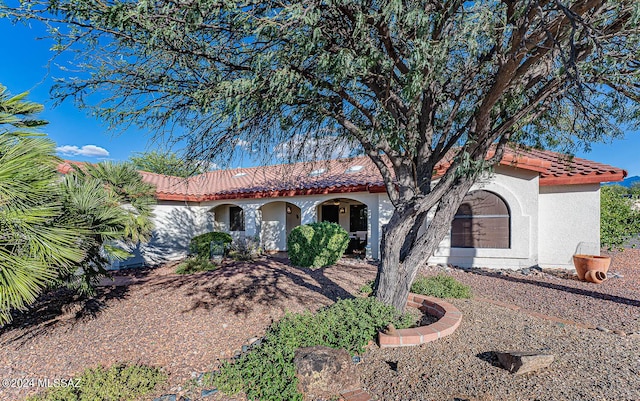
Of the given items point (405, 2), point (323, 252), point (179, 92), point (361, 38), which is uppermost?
point (405, 2)

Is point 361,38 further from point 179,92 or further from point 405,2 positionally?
point 179,92

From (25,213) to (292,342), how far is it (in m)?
3.44

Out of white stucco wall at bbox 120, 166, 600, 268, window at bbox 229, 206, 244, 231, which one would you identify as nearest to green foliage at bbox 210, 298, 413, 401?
white stucco wall at bbox 120, 166, 600, 268

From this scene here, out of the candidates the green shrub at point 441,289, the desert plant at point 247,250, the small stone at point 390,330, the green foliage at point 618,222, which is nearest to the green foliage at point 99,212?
the small stone at point 390,330

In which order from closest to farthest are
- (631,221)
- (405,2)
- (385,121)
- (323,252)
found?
(405,2), (385,121), (323,252), (631,221)

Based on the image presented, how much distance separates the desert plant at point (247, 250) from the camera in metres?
12.6

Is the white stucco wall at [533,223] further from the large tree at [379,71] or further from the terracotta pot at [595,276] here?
the large tree at [379,71]

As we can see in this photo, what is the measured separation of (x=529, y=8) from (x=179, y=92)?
4.88m

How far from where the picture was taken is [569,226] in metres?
9.88

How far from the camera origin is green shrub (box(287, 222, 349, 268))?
9664 millimetres

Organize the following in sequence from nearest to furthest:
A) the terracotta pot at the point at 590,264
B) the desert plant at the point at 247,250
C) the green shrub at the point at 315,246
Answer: the terracotta pot at the point at 590,264 → the green shrub at the point at 315,246 → the desert plant at the point at 247,250

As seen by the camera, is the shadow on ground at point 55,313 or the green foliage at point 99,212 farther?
the shadow on ground at point 55,313

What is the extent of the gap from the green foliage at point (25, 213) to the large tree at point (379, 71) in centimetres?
110

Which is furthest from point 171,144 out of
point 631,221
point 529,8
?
point 631,221
